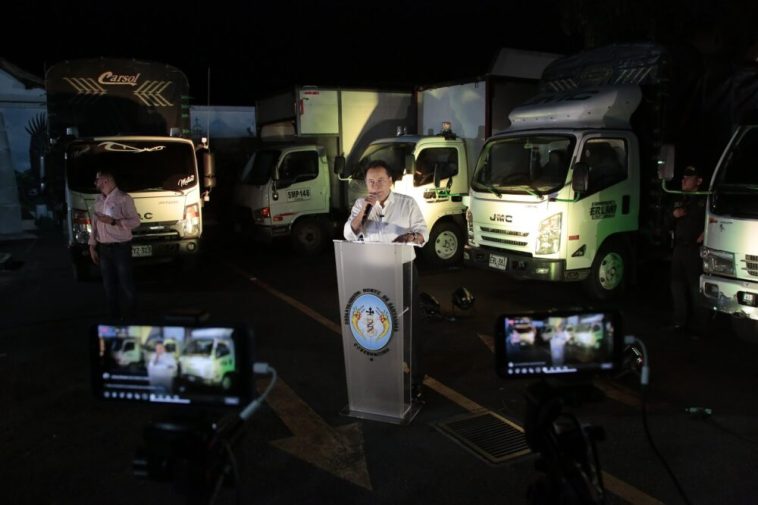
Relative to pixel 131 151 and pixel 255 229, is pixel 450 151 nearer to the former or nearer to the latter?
pixel 255 229

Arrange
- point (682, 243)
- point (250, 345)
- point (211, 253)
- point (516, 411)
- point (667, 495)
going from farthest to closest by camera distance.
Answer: point (211, 253) → point (682, 243) → point (516, 411) → point (667, 495) → point (250, 345)

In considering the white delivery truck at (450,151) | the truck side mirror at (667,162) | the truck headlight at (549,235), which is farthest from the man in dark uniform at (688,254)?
the white delivery truck at (450,151)

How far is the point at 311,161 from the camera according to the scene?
12375 mm

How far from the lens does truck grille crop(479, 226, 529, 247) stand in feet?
27.1

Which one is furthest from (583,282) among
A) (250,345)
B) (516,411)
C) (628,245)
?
(250,345)

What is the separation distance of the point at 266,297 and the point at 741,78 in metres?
6.65

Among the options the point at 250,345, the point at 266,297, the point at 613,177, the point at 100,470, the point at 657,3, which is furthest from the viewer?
the point at 657,3

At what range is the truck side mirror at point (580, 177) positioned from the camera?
25.2ft

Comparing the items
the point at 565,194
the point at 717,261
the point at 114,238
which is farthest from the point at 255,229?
the point at 717,261

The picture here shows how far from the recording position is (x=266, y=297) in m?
8.99

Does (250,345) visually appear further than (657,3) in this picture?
No

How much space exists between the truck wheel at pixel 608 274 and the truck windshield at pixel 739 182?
2.29 m

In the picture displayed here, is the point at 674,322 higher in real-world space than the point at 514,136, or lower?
lower

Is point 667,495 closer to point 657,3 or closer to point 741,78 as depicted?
point 741,78
